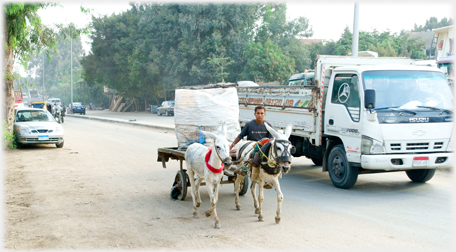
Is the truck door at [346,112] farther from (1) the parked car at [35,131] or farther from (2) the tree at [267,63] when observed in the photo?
(2) the tree at [267,63]

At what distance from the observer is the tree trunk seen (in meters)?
16.4

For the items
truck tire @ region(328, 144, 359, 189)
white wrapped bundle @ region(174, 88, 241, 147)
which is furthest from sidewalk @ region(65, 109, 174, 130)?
white wrapped bundle @ region(174, 88, 241, 147)

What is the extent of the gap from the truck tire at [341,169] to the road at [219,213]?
0.24 m

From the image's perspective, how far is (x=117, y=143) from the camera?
1855cm

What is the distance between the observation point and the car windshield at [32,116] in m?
17.4

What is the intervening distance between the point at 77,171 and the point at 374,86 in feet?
26.2

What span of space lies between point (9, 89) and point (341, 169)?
13.9 meters

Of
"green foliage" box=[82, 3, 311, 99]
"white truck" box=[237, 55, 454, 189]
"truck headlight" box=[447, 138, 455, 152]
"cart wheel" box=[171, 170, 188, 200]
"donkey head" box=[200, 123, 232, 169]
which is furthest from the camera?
"green foliage" box=[82, 3, 311, 99]

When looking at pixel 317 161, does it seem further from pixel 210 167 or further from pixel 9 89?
pixel 9 89

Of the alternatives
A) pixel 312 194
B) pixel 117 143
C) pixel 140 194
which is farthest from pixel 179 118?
pixel 117 143

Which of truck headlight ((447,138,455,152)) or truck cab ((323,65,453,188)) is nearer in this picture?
truck cab ((323,65,453,188))

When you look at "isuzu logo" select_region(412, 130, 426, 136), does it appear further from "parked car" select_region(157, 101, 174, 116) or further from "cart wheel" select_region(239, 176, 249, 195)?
"parked car" select_region(157, 101, 174, 116)

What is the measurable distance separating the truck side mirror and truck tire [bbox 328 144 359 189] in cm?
118

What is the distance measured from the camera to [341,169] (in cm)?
910
